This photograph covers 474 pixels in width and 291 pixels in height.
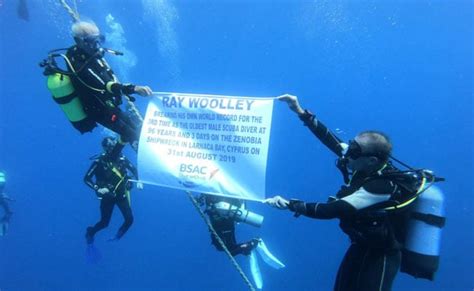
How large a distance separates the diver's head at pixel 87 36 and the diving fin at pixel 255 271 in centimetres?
426

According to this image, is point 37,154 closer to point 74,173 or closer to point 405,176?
point 74,173

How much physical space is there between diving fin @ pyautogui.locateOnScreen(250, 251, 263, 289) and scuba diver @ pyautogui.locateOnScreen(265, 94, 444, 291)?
2.62 m

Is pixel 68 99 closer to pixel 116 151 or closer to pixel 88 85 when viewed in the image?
pixel 88 85

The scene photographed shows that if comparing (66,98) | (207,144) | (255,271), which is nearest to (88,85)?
(66,98)

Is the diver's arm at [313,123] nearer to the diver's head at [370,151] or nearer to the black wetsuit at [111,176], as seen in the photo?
the diver's head at [370,151]

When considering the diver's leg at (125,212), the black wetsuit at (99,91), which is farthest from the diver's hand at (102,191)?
the black wetsuit at (99,91)

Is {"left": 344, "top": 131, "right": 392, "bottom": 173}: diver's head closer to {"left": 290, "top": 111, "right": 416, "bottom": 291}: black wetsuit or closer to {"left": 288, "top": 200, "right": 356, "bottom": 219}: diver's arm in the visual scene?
{"left": 290, "top": 111, "right": 416, "bottom": 291}: black wetsuit

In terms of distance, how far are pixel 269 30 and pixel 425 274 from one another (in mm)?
28582

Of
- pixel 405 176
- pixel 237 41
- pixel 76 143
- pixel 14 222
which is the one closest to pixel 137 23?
pixel 237 41

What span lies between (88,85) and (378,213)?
3.68 m

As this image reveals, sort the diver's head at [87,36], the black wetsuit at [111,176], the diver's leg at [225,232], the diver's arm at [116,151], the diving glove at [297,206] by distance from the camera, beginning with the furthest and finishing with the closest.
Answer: the black wetsuit at [111,176] → the diver's arm at [116,151] → the diver's leg at [225,232] → the diver's head at [87,36] → the diving glove at [297,206]

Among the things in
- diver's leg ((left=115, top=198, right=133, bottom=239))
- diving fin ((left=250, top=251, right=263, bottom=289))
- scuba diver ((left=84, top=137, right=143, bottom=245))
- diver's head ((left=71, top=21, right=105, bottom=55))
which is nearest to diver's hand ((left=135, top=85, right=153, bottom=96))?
diver's head ((left=71, top=21, right=105, bottom=55))

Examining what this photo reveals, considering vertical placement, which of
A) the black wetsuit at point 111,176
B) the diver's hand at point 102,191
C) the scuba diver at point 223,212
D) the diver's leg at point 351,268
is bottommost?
the diver's leg at point 351,268

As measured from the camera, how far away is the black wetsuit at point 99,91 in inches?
175
